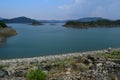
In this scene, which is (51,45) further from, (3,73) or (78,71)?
(3,73)

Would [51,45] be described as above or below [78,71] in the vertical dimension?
below

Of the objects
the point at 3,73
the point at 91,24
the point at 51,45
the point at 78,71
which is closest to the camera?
the point at 3,73

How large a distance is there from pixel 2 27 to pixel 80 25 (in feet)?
191

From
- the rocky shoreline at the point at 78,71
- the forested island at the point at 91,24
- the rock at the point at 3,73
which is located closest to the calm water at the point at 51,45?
the rocky shoreline at the point at 78,71

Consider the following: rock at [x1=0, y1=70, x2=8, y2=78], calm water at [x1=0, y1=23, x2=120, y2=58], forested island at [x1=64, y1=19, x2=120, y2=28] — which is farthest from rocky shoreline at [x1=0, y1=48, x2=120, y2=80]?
forested island at [x1=64, y1=19, x2=120, y2=28]

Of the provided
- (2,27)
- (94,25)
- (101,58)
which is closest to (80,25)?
(94,25)

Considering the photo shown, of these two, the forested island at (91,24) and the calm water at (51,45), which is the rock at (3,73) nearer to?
the calm water at (51,45)

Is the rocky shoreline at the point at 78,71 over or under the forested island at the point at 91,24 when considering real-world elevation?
over

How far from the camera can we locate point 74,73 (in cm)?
1144

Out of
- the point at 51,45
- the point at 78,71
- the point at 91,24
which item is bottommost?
the point at 91,24

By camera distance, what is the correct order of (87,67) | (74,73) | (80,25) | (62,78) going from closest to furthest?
1. (62,78)
2. (74,73)
3. (87,67)
4. (80,25)

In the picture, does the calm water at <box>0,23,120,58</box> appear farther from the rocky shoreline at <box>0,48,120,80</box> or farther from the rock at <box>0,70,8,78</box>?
the rock at <box>0,70,8,78</box>

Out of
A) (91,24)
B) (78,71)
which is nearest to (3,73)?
(78,71)

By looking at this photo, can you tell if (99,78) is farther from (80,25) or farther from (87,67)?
(80,25)
